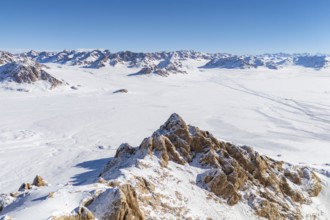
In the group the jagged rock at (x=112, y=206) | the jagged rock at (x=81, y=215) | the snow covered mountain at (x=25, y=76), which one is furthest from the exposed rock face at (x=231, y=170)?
the snow covered mountain at (x=25, y=76)

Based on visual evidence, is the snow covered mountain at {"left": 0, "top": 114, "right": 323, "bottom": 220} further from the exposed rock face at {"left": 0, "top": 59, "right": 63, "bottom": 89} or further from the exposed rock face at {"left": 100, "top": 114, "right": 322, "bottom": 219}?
the exposed rock face at {"left": 0, "top": 59, "right": 63, "bottom": 89}

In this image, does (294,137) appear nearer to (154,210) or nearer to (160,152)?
(160,152)

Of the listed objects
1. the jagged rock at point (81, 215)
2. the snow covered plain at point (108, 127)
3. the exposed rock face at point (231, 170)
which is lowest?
the snow covered plain at point (108, 127)

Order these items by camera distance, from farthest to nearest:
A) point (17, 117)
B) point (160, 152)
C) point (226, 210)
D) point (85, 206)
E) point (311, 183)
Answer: point (17, 117), point (311, 183), point (160, 152), point (226, 210), point (85, 206)

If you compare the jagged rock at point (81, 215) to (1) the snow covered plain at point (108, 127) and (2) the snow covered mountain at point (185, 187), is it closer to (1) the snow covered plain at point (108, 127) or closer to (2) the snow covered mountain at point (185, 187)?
(2) the snow covered mountain at point (185, 187)

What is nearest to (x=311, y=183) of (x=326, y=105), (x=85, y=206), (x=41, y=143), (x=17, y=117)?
(x=85, y=206)

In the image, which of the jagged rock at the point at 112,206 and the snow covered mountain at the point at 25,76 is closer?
the jagged rock at the point at 112,206

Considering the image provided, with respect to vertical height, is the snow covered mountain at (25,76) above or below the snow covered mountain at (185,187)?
below

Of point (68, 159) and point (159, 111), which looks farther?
point (159, 111)

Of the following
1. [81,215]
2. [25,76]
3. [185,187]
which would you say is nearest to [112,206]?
[81,215]
